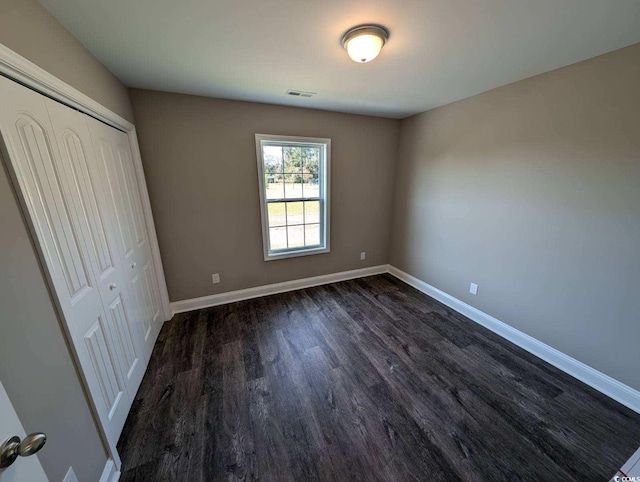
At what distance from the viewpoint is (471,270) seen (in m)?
2.66

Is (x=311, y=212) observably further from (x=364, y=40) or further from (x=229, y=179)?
(x=364, y=40)

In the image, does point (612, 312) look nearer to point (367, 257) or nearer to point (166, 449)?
point (367, 257)

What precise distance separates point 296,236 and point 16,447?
9.16 ft

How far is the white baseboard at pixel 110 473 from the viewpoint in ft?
3.90

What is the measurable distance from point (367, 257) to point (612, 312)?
8.18ft

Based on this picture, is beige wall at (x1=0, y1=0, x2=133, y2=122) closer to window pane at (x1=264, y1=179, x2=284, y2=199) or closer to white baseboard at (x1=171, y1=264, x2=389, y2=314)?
window pane at (x1=264, y1=179, x2=284, y2=199)

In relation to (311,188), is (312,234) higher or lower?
lower

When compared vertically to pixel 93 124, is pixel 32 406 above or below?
below

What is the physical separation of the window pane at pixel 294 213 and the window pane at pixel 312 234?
0.54 feet

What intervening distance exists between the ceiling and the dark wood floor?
2.36 metres

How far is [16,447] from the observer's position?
580 mm

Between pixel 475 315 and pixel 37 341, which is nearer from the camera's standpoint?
pixel 37 341

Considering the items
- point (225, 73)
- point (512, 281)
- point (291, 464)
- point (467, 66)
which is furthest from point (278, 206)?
point (512, 281)

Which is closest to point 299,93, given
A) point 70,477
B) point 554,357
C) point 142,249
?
point 142,249
